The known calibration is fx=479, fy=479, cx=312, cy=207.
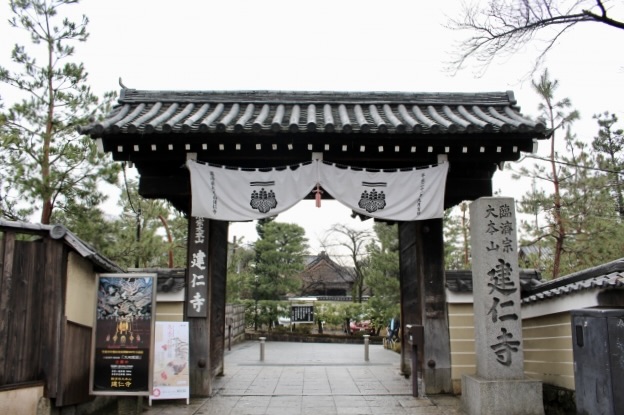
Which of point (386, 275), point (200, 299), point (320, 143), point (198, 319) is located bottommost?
point (198, 319)

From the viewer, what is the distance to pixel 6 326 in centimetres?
617

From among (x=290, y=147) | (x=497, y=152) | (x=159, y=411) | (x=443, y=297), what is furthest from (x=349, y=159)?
(x=159, y=411)

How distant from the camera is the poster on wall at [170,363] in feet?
26.4

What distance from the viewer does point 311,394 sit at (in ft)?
30.3

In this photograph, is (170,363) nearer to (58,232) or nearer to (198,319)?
(198,319)

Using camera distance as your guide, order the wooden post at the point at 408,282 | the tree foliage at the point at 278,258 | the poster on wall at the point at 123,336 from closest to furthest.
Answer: the poster on wall at the point at 123,336
the wooden post at the point at 408,282
the tree foliage at the point at 278,258

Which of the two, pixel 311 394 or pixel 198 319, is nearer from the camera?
pixel 198 319

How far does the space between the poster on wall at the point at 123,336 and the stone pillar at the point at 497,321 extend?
5.14 m

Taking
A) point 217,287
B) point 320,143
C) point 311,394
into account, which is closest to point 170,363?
point 217,287

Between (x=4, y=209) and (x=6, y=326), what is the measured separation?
8.82 m

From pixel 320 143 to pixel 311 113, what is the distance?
90cm

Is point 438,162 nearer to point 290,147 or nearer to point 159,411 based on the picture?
point 290,147

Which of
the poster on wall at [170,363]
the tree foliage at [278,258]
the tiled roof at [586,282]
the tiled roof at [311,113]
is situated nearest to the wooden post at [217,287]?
the poster on wall at [170,363]

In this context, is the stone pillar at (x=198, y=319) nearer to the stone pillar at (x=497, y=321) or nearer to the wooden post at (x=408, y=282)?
the wooden post at (x=408, y=282)
